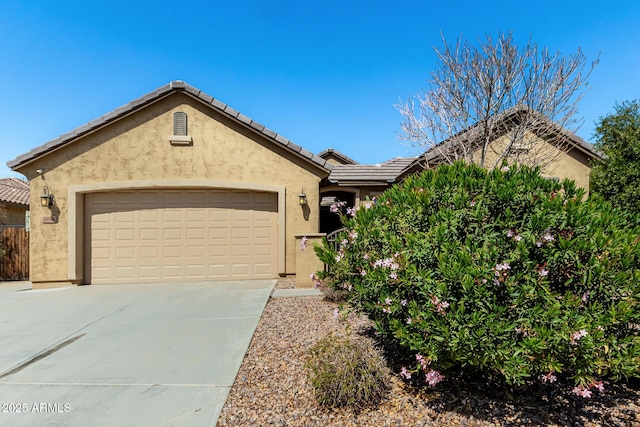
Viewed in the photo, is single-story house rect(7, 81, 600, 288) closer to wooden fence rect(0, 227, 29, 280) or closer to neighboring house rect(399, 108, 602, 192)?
wooden fence rect(0, 227, 29, 280)

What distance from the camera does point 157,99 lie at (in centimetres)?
927

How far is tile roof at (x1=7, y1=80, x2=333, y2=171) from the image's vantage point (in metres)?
8.82

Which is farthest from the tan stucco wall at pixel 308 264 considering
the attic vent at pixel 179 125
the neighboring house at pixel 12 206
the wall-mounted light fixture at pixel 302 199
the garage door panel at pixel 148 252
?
the neighboring house at pixel 12 206

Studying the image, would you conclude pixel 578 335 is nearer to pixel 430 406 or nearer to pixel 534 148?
pixel 430 406

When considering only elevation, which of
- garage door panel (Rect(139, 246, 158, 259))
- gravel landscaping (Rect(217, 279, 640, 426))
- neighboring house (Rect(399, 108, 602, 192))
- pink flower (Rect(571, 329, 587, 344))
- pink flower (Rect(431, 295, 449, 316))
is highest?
neighboring house (Rect(399, 108, 602, 192))

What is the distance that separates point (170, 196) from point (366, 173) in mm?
6864

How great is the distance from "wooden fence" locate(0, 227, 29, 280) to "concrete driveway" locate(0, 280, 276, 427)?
4.82 m

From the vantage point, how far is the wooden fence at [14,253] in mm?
10953

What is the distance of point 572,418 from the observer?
284cm

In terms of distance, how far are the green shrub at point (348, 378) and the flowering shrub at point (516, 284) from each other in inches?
21.4

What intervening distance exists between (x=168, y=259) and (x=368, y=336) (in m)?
7.21

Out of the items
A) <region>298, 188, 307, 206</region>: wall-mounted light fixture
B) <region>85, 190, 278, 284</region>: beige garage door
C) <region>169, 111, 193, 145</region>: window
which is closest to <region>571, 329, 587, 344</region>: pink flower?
<region>298, 188, 307, 206</region>: wall-mounted light fixture

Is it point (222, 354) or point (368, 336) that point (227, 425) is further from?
point (368, 336)

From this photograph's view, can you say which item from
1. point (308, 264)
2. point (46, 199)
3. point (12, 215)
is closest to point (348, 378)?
point (308, 264)
